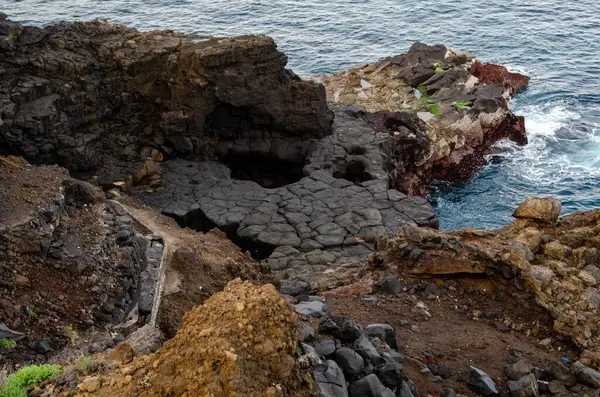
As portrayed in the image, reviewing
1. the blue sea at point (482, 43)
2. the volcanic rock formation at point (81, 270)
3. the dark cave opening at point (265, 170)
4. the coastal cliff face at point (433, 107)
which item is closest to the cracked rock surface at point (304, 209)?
the dark cave opening at point (265, 170)

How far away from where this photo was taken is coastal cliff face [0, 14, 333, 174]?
1812 centimetres

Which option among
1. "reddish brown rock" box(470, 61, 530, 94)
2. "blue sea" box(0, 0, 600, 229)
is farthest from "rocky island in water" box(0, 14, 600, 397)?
"reddish brown rock" box(470, 61, 530, 94)

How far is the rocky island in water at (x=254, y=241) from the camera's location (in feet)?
21.6

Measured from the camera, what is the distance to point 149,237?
13.5 metres

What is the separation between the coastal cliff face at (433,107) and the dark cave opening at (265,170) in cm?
338

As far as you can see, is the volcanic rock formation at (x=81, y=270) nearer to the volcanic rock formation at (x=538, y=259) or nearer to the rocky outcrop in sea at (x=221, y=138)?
the volcanic rock formation at (x=538, y=259)

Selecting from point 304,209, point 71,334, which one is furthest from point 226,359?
point 304,209

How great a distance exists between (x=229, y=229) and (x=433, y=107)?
1179cm

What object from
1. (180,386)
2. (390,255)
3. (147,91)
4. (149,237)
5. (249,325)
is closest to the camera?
(180,386)

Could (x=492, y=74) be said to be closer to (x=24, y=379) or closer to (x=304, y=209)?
(x=304, y=209)

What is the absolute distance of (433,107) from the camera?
26.2 m

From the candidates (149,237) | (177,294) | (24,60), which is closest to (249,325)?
(177,294)

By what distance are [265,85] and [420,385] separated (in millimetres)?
13717

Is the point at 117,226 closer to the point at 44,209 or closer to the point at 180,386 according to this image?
the point at 44,209
